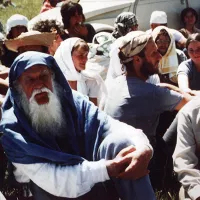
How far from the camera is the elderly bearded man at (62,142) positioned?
272 centimetres

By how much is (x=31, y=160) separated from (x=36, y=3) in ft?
50.7

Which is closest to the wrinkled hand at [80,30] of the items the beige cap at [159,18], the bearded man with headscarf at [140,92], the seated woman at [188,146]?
the beige cap at [159,18]

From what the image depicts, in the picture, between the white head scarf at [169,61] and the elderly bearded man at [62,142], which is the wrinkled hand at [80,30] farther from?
the elderly bearded man at [62,142]

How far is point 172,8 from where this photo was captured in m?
8.40

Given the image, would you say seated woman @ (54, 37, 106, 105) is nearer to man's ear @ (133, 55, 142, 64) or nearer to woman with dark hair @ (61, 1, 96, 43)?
man's ear @ (133, 55, 142, 64)

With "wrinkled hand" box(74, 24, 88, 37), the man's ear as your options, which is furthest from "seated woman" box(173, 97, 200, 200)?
"wrinkled hand" box(74, 24, 88, 37)

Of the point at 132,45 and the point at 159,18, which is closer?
the point at 132,45

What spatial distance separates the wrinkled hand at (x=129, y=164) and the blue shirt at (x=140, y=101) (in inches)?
33.5

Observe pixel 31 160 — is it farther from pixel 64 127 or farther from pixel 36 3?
pixel 36 3

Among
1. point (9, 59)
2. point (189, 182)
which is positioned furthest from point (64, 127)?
point (9, 59)

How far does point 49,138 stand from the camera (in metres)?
2.95

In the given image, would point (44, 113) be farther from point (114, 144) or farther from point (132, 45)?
point (132, 45)

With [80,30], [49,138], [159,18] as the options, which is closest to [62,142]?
[49,138]

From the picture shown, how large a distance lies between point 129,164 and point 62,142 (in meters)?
0.53
